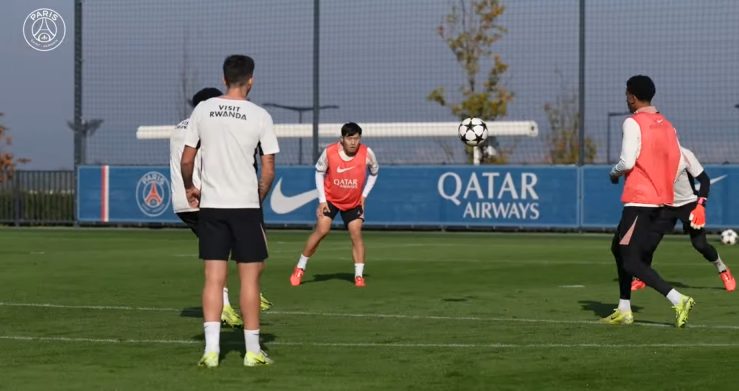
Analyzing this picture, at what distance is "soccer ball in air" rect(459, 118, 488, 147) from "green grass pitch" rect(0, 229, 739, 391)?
34.4 feet

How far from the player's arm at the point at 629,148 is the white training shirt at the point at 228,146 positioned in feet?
11.7

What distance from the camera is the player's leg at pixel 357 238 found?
1769 cm

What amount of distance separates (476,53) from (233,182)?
4008cm

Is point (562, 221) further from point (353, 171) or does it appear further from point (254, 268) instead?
point (254, 268)

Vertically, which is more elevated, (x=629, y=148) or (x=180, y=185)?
(x=629, y=148)

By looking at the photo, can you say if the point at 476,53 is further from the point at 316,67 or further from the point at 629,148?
the point at 629,148

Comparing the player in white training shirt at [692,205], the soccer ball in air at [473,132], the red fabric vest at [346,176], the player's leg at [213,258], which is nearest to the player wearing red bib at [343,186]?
the red fabric vest at [346,176]

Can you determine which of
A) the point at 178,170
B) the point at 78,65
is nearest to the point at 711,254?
the point at 178,170

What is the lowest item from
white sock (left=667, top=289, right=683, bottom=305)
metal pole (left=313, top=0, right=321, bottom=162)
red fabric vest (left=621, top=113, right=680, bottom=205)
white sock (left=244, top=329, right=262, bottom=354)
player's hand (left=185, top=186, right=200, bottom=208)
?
white sock (left=244, top=329, right=262, bottom=354)

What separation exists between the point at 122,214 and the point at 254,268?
99.3 feet

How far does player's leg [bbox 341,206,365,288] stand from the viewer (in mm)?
17688

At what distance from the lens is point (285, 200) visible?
1486 inches

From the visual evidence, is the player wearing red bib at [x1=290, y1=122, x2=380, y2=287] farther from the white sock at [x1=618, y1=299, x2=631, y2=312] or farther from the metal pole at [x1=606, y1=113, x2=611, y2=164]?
the metal pole at [x1=606, y1=113, x2=611, y2=164]

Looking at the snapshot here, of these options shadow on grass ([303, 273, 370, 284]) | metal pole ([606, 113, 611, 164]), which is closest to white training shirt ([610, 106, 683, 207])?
shadow on grass ([303, 273, 370, 284])
